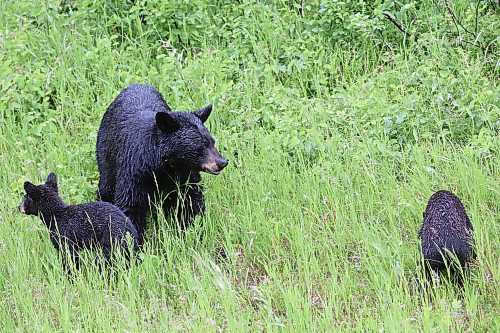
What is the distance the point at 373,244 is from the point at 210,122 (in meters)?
2.56

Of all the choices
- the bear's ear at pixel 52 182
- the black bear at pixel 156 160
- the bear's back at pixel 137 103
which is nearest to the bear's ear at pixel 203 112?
the black bear at pixel 156 160

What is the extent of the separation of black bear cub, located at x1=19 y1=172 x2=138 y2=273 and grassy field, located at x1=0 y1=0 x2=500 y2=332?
0.17m

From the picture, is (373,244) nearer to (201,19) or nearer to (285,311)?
(285,311)

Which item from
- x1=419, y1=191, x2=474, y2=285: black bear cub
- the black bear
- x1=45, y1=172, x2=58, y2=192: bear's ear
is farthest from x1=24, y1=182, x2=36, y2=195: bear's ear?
x1=419, y1=191, x2=474, y2=285: black bear cub

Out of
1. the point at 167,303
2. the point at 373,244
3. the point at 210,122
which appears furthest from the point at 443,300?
the point at 210,122

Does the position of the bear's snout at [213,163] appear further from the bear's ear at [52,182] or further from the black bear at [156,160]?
the bear's ear at [52,182]

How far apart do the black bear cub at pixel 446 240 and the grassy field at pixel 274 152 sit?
0.48ft

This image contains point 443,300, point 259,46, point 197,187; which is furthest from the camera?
point 259,46

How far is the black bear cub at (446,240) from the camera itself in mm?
5555

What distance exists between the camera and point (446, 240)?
556cm

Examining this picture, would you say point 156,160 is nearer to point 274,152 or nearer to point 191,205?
point 191,205

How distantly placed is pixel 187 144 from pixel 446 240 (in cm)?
203

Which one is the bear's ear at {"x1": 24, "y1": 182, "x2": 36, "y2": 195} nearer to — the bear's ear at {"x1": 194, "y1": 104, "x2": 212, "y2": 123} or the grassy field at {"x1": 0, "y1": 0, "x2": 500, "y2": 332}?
the grassy field at {"x1": 0, "y1": 0, "x2": 500, "y2": 332}

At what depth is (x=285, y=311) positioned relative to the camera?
5.75m
